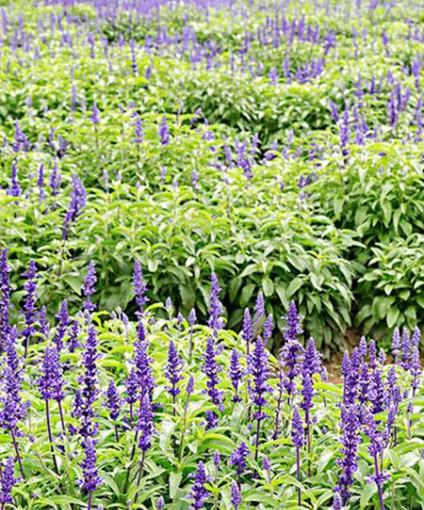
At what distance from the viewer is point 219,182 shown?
814 centimetres

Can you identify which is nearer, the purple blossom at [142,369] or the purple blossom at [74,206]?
the purple blossom at [142,369]

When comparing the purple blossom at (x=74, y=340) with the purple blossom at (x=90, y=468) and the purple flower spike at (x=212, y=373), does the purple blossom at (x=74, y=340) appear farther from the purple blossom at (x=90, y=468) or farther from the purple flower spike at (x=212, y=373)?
Result: the purple blossom at (x=90, y=468)

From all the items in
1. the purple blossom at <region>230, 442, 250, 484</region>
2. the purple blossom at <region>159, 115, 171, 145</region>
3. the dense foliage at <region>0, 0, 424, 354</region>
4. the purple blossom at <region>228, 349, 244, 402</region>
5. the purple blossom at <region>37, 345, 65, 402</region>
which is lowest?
the dense foliage at <region>0, 0, 424, 354</region>

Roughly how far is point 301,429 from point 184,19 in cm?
1439

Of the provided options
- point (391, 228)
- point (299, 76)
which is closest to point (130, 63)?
point (299, 76)

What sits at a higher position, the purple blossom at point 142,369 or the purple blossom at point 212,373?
the purple blossom at point 142,369

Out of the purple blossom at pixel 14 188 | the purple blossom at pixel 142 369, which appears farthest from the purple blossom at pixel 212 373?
the purple blossom at pixel 14 188

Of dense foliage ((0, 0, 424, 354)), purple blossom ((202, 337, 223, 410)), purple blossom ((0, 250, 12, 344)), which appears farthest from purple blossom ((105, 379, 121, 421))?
dense foliage ((0, 0, 424, 354))

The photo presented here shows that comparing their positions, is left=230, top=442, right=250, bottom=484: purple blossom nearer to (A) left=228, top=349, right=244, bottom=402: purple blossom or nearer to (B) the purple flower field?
(B) the purple flower field

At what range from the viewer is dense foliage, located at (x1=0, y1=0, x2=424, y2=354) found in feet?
22.7

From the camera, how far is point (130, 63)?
1185cm

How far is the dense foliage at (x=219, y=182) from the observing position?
6922 mm

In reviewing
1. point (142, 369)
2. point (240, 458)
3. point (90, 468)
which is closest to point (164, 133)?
point (142, 369)

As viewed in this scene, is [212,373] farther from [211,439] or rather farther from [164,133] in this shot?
[164,133]
